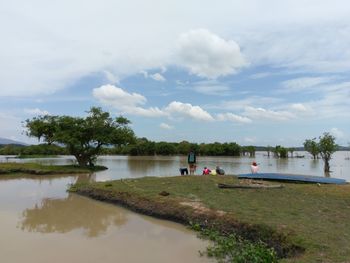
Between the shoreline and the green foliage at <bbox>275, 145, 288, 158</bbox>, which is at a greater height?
the green foliage at <bbox>275, 145, 288, 158</bbox>

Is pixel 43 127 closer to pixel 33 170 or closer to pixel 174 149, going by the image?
pixel 33 170

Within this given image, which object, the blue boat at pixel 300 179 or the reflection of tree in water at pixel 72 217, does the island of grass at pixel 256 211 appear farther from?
the blue boat at pixel 300 179

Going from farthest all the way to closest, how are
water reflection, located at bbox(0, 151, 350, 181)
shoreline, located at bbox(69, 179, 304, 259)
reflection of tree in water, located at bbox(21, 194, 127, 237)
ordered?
1. water reflection, located at bbox(0, 151, 350, 181)
2. reflection of tree in water, located at bbox(21, 194, 127, 237)
3. shoreline, located at bbox(69, 179, 304, 259)

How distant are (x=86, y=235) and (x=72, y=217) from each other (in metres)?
2.54

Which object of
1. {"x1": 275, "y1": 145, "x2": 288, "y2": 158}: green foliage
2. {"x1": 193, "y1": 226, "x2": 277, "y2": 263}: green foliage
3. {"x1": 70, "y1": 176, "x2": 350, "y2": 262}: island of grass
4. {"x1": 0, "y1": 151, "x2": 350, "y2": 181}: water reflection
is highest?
{"x1": 275, "y1": 145, "x2": 288, "y2": 158}: green foliage

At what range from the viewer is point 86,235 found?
9852 millimetres

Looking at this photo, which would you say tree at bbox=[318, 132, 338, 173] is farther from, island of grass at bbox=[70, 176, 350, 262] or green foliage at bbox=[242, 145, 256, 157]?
green foliage at bbox=[242, 145, 256, 157]

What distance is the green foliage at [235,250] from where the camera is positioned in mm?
6468

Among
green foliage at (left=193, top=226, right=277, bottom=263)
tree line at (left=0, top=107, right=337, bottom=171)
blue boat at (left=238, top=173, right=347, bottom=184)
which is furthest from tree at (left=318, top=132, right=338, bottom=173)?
green foliage at (left=193, top=226, right=277, bottom=263)

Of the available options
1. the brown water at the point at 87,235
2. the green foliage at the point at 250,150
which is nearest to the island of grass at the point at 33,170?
the brown water at the point at 87,235

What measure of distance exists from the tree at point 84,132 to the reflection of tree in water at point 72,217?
1804cm

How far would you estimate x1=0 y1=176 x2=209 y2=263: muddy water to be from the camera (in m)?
7.86

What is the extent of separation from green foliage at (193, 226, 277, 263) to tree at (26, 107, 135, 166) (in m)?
24.9

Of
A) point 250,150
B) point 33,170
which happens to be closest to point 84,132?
point 33,170
